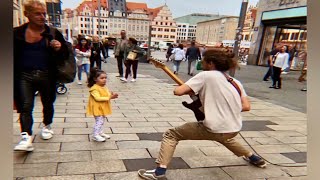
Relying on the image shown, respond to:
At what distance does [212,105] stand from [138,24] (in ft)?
99.4

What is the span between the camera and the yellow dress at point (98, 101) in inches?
149

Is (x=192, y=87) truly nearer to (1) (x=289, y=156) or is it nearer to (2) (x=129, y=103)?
(1) (x=289, y=156)

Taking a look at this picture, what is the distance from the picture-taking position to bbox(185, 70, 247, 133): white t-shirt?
8.86ft

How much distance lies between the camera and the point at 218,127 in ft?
8.94

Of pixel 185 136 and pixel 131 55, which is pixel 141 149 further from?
pixel 131 55

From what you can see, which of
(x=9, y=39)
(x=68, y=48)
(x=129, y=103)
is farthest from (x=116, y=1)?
(x=9, y=39)

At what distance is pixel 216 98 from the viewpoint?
8.90 ft

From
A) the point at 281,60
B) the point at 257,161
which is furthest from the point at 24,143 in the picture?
the point at 281,60

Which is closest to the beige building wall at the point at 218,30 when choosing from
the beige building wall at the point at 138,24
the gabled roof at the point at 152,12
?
the gabled roof at the point at 152,12

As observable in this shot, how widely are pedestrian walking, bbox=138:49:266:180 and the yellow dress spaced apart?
116 cm

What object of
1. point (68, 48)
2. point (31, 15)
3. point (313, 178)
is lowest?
point (313, 178)

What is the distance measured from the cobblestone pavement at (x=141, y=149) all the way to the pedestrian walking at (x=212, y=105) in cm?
42

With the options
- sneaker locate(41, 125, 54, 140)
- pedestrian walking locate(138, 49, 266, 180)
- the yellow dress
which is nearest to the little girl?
the yellow dress

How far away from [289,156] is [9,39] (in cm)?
367
